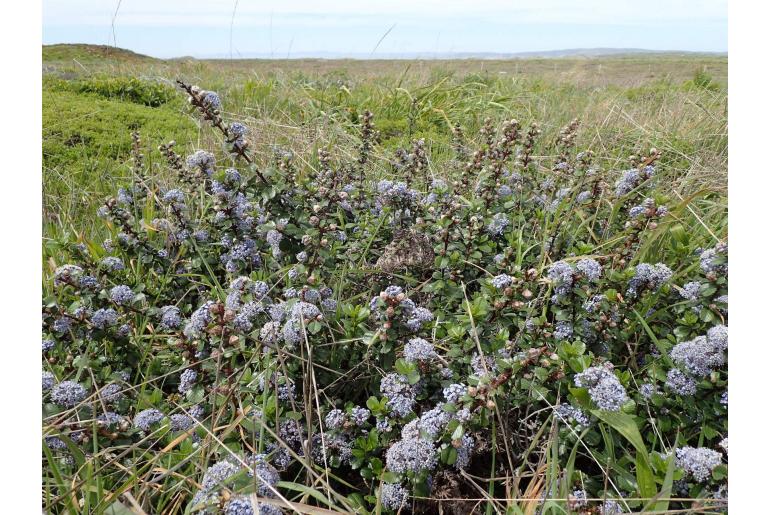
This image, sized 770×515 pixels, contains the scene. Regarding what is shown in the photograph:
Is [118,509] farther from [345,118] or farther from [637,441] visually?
[345,118]

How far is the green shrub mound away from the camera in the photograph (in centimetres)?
173

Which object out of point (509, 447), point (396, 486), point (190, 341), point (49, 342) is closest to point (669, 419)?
point (509, 447)

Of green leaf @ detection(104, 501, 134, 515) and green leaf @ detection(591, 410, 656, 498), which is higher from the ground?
green leaf @ detection(591, 410, 656, 498)

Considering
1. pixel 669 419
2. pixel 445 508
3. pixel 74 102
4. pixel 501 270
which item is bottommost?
pixel 445 508

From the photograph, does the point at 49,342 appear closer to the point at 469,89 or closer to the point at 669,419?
the point at 669,419

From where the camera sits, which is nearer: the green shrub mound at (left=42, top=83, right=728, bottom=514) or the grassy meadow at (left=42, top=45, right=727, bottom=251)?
the green shrub mound at (left=42, top=83, right=728, bottom=514)

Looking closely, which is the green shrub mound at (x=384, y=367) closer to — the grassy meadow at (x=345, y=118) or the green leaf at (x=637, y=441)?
the green leaf at (x=637, y=441)

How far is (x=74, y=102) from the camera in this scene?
6312 mm

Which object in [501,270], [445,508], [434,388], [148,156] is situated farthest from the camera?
[148,156]

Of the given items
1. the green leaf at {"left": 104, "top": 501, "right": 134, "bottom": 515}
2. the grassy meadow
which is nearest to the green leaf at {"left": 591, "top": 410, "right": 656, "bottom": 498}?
the green leaf at {"left": 104, "top": 501, "right": 134, "bottom": 515}

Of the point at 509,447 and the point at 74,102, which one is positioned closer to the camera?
the point at 509,447

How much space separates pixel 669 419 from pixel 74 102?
657 centimetres

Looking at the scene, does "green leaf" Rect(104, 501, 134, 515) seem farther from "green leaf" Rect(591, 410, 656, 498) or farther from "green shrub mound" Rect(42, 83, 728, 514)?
"green leaf" Rect(591, 410, 656, 498)

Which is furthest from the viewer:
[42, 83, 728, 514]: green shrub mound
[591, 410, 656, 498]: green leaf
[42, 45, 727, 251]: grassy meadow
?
[42, 45, 727, 251]: grassy meadow
